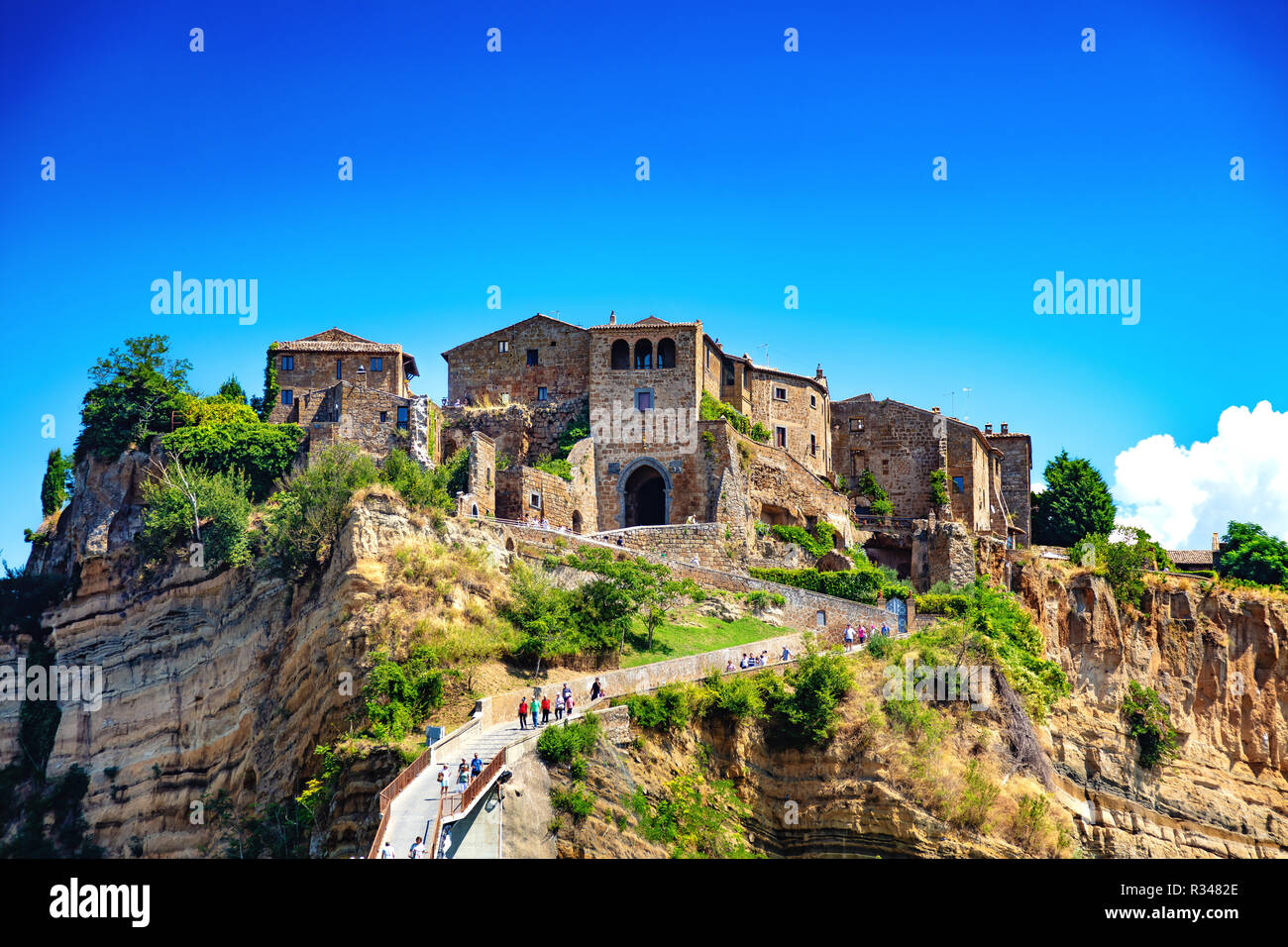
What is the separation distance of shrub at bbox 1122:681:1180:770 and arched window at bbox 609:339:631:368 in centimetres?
2715

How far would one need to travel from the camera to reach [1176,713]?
194 ft

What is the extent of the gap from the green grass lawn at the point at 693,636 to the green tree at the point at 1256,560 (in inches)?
1268

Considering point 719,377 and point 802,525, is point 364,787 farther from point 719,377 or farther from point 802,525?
point 719,377

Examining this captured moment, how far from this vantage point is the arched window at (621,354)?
60219mm

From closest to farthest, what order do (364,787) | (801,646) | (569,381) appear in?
(364,787) < (801,646) < (569,381)

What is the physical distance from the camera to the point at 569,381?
6141 centimetres

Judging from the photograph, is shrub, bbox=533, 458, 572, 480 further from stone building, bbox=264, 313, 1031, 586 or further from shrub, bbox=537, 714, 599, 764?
shrub, bbox=537, 714, 599, 764

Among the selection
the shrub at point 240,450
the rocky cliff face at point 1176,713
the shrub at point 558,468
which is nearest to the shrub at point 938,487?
the rocky cliff face at point 1176,713

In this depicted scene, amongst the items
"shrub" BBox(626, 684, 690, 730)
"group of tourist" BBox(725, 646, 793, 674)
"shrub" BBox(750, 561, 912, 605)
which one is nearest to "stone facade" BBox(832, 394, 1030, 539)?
"shrub" BBox(750, 561, 912, 605)

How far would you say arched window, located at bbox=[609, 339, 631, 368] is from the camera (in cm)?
6022

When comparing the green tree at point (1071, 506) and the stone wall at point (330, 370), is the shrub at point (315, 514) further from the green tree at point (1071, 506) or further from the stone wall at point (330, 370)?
the green tree at point (1071, 506)

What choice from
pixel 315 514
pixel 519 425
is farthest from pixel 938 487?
pixel 315 514
